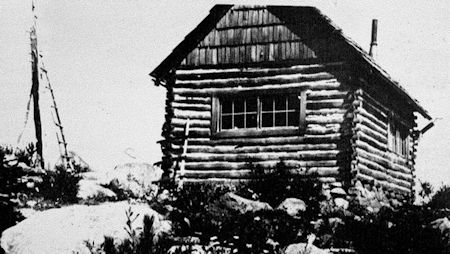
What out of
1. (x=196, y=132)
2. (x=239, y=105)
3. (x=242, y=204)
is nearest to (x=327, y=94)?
(x=239, y=105)

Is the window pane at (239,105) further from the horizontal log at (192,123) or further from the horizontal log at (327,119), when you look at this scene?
the horizontal log at (327,119)

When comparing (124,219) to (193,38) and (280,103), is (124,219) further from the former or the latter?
(193,38)

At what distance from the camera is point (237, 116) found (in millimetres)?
14867

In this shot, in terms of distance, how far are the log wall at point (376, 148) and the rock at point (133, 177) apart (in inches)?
245

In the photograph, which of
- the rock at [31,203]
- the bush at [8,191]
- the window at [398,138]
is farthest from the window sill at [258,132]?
the bush at [8,191]

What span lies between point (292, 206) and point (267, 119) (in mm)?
3607

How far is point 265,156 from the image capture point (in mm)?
14320

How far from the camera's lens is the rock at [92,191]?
1403 centimetres

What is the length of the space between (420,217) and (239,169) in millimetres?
6015

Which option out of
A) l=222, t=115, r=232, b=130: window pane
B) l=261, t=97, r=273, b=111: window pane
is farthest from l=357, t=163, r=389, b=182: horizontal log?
l=222, t=115, r=232, b=130: window pane

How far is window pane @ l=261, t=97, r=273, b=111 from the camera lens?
14.7 meters

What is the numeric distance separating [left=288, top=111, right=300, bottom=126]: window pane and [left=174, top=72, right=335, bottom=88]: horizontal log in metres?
0.87

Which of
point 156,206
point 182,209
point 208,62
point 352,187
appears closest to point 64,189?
point 156,206

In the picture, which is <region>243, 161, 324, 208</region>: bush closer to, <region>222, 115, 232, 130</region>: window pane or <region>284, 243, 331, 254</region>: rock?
<region>222, 115, 232, 130</region>: window pane
